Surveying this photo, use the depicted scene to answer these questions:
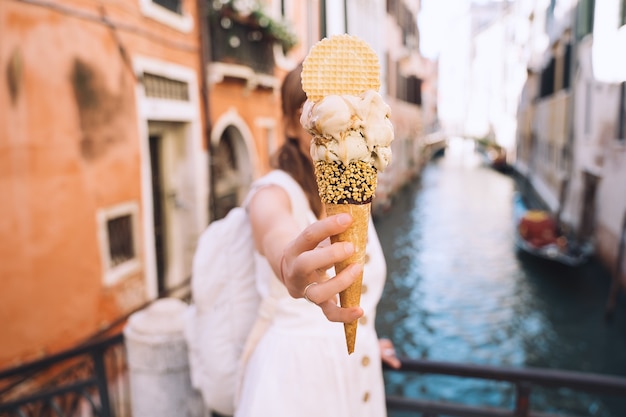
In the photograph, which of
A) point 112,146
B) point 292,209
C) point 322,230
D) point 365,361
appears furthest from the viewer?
point 112,146

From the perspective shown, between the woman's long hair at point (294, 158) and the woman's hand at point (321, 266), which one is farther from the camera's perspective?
the woman's long hair at point (294, 158)

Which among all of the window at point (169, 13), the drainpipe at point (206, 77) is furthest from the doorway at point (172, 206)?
the window at point (169, 13)

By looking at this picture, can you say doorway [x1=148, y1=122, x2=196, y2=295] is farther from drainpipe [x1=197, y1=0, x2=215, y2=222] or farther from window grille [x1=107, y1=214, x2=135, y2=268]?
window grille [x1=107, y1=214, x2=135, y2=268]

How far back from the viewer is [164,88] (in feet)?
18.6

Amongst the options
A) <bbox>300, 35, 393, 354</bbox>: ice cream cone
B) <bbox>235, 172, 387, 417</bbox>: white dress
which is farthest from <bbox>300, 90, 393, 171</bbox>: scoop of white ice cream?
<bbox>235, 172, 387, 417</bbox>: white dress

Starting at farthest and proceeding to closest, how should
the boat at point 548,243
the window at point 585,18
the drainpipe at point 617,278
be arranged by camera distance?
the window at point 585,18, the boat at point 548,243, the drainpipe at point 617,278

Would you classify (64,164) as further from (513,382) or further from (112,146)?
(513,382)

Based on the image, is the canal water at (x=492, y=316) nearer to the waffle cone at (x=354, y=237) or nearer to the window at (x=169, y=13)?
the window at (x=169, y=13)

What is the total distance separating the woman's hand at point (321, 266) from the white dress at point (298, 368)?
0.44m

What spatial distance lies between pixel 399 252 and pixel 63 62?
9.60 metres

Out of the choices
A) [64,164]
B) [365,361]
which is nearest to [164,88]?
[64,164]

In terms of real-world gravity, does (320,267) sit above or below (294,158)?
below

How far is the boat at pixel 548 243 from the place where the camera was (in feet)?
30.0

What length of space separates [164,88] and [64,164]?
1.96 meters
